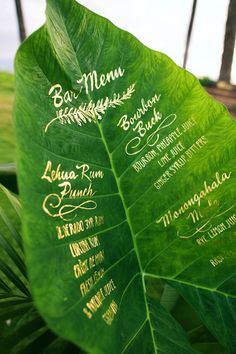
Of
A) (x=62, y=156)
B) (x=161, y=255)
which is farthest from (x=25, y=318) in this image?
(x=62, y=156)

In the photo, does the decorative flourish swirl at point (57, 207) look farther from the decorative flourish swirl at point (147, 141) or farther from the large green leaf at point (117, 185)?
the decorative flourish swirl at point (147, 141)

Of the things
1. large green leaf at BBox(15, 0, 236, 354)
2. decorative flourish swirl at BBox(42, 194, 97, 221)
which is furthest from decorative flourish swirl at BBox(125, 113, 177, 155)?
decorative flourish swirl at BBox(42, 194, 97, 221)

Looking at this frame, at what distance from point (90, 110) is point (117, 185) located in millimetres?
82

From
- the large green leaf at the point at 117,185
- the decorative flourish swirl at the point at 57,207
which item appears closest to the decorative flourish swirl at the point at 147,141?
the large green leaf at the point at 117,185

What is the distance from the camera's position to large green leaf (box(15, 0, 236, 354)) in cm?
37

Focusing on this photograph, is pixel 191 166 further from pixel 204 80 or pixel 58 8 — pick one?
pixel 204 80

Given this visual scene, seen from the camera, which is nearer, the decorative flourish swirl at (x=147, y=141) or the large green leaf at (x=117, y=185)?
the large green leaf at (x=117, y=185)

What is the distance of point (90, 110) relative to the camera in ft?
1.55

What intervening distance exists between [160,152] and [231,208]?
113 millimetres

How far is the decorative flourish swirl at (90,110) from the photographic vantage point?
430mm

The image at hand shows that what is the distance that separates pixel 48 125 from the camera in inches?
16.1

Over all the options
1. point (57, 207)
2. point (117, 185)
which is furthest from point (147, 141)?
point (57, 207)

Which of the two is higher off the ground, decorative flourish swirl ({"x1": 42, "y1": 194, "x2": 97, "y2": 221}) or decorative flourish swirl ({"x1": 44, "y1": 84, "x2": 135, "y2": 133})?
decorative flourish swirl ({"x1": 44, "y1": 84, "x2": 135, "y2": 133})

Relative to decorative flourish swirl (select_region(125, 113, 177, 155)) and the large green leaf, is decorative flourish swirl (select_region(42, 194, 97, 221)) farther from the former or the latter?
decorative flourish swirl (select_region(125, 113, 177, 155))
